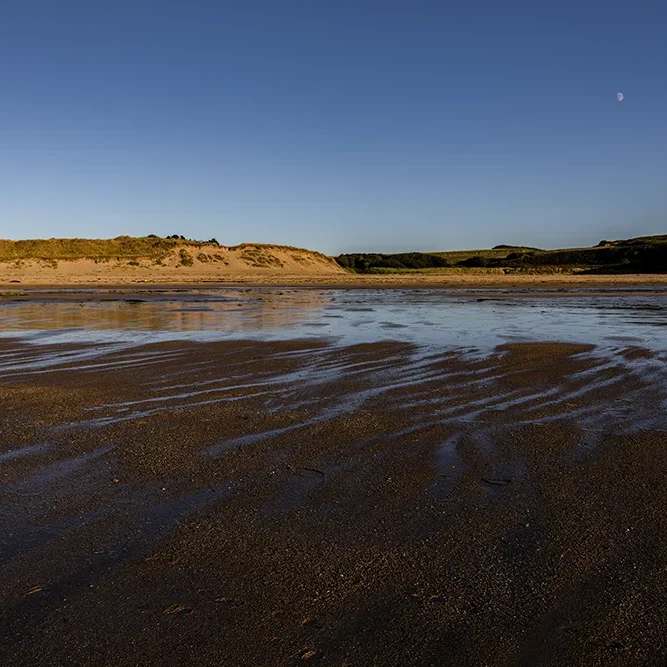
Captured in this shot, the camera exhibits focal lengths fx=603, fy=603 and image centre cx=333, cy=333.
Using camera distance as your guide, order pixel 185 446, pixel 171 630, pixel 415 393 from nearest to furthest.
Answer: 1. pixel 171 630
2. pixel 185 446
3. pixel 415 393

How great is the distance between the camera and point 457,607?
2473mm

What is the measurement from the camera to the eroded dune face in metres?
48.6

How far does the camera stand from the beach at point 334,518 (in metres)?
2.29

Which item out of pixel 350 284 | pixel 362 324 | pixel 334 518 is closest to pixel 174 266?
pixel 350 284

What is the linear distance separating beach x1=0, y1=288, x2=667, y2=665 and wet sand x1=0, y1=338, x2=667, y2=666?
0.01 m

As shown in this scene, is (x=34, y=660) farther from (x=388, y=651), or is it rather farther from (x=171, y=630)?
(x=388, y=651)

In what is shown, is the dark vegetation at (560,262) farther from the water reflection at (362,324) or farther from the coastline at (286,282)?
the water reflection at (362,324)

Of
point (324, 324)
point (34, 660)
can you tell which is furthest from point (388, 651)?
point (324, 324)

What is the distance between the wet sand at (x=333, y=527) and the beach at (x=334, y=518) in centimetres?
1

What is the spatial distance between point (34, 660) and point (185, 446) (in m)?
2.56

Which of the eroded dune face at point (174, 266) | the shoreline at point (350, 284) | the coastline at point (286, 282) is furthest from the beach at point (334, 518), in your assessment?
the eroded dune face at point (174, 266)

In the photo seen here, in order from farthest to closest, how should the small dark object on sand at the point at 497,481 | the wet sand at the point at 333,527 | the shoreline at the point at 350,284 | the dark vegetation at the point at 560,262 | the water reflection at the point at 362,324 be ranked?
the dark vegetation at the point at 560,262 < the shoreline at the point at 350,284 < the water reflection at the point at 362,324 < the small dark object on sand at the point at 497,481 < the wet sand at the point at 333,527

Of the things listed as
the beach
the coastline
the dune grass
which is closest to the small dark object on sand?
the beach

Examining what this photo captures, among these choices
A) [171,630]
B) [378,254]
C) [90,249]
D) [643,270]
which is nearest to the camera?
[171,630]
